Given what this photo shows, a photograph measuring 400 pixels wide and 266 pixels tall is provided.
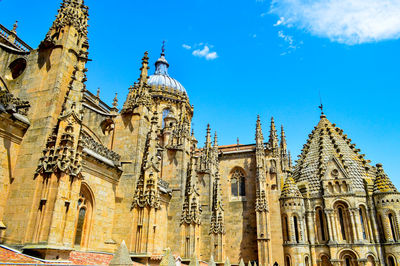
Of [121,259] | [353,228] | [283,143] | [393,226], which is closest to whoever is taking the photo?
[121,259]

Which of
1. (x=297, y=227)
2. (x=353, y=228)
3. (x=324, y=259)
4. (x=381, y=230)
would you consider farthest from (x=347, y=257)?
(x=297, y=227)

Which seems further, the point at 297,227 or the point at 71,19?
the point at 297,227

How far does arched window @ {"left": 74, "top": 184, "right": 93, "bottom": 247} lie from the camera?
14.2m

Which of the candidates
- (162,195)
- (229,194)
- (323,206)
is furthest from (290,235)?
(162,195)

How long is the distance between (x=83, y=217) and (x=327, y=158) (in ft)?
87.1

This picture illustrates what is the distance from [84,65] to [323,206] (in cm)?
2631

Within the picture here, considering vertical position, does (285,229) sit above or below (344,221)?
below

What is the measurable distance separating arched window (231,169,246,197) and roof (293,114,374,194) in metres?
5.89

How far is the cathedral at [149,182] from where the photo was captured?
35.5 ft

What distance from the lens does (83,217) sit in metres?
14.5

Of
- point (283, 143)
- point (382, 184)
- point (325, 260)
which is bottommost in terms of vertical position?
point (325, 260)

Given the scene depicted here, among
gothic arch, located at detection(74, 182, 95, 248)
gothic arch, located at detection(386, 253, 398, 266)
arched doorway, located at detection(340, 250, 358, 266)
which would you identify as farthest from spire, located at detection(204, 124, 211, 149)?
gothic arch, located at detection(386, 253, 398, 266)

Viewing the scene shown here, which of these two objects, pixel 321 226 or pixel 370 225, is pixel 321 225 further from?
pixel 370 225

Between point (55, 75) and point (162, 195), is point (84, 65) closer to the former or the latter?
point (55, 75)
